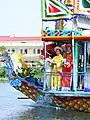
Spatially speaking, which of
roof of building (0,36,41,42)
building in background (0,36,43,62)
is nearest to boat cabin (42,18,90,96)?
building in background (0,36,43,62)

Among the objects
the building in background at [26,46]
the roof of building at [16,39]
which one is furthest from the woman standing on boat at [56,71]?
the roof of building at [16,39]

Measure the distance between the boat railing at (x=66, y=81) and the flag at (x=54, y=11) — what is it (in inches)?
66.6

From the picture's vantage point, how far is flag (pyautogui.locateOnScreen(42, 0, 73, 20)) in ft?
44.8

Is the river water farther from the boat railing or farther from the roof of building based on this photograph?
the roof of building

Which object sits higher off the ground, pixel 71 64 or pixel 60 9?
pixel 60 9

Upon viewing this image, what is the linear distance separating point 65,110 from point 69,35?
8.03 feet

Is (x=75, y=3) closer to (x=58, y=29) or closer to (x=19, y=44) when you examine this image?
(x=58, y=29)

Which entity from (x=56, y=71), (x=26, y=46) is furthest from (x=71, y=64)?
(x=26, y=46)

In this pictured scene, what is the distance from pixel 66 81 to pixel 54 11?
2137 millimetres

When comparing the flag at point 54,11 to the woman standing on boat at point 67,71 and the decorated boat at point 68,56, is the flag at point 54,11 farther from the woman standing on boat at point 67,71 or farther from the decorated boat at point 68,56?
the woman standing on boat at point 67,71

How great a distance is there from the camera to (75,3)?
13.6 m

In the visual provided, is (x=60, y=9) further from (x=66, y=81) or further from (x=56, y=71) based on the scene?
(x=66, y=81)

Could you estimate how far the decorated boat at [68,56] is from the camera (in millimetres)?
13550

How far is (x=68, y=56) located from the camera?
13.8 metres
